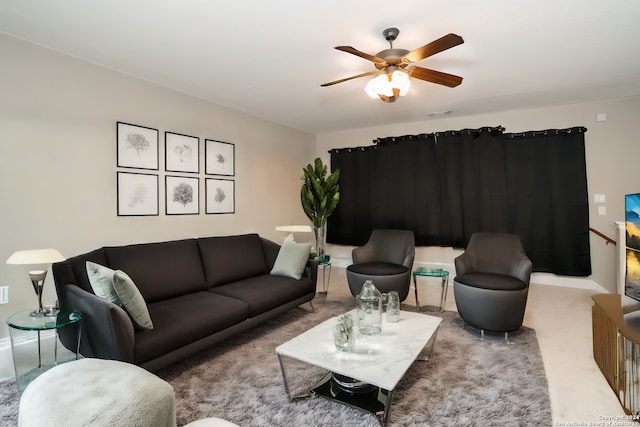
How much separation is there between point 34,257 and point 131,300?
2.25 ft

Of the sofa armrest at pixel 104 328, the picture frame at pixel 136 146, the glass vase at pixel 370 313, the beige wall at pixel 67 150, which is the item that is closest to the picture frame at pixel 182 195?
→ the beige wall at pixel 67 150

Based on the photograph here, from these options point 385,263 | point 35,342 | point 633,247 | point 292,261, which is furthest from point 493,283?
point 35,342

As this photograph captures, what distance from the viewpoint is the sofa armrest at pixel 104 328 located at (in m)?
1.94

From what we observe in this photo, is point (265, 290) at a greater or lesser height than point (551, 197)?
Result: lesser

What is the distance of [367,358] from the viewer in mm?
1863

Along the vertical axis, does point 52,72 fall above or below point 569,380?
above

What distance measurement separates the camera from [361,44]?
2645 mm

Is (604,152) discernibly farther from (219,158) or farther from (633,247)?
(219,158)

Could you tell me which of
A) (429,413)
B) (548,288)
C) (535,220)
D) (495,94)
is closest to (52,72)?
(429,413)

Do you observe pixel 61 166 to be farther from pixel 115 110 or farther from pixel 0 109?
pixel 115 110

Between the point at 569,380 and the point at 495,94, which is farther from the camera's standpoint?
the point at 495,94

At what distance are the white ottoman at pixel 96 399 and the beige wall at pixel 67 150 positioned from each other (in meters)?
1.67

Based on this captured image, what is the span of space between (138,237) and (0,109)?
144cm

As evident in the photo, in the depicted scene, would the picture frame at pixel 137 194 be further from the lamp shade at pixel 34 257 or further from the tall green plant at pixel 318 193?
the tall green plant at pixel 318 193
